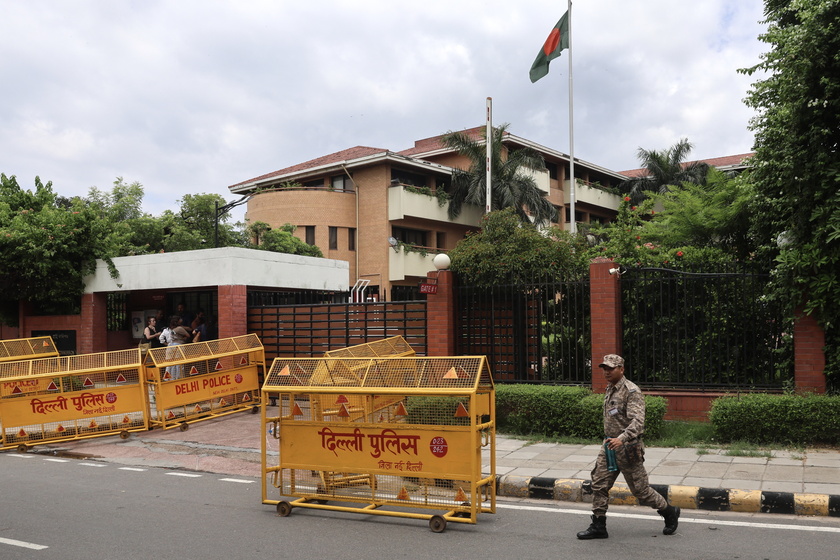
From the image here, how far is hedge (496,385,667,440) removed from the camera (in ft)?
34.9

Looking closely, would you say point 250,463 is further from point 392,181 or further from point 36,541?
point 392,181

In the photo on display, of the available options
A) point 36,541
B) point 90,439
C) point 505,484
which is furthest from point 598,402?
point 90,439

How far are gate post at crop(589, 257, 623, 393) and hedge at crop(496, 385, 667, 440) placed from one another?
0.55 m

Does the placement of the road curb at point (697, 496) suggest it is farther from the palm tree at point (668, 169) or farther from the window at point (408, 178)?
the palm tree at point (668, 169)

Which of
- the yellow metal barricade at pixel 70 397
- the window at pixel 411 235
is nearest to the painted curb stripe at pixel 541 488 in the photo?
the yellow metal barricade at pixel 70 397

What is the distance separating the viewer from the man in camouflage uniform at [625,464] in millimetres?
6383

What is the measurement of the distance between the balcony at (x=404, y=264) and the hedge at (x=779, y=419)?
26.4 metres

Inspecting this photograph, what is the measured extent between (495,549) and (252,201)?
112 ft

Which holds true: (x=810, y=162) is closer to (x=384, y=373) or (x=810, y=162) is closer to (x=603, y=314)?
(x=603, y=314)

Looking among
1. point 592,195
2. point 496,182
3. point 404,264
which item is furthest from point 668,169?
point 404,264

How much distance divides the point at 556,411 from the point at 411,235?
91.4 feet

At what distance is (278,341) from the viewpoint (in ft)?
55.0

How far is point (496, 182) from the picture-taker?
124 ft

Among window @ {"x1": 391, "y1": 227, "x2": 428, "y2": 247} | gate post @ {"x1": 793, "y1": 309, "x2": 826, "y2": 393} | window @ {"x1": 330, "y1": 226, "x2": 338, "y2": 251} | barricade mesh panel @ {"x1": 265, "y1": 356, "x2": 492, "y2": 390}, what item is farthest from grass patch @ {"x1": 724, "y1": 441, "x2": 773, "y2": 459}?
window @ {"x1": 330, "y1": 226, "x2": 338, "y2": 251}
